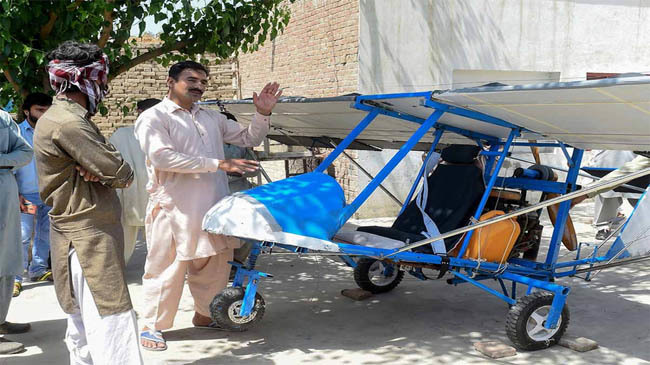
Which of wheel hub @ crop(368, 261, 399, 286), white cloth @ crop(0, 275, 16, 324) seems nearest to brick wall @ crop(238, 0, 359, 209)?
wheel hub @ crop(368, 261, 399, 286)

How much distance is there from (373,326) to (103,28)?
380 centimetres

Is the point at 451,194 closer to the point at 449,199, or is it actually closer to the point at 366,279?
the point at 449,199

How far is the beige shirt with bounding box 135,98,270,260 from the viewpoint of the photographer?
421cm

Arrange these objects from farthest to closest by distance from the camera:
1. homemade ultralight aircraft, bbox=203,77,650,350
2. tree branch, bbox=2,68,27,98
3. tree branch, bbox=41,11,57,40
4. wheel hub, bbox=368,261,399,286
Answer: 1. wheel hub, bbox=368,261,399,286
2. tree branch, bbox=41,11,57,40
3. tree branch, bbox=2,68,27,98
4. homemade ultralight aircraft, bbox=203,77,650,350

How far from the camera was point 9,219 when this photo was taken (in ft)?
14.8

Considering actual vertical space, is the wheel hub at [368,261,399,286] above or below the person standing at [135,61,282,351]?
below

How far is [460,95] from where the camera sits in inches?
158

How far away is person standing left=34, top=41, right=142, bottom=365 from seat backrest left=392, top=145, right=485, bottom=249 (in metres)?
2.74

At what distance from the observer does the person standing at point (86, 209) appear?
2.89m

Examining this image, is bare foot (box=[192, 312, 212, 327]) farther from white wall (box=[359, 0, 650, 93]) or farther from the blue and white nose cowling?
white wall (box=[359, 0, 650, 93])

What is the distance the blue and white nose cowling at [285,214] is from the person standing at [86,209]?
3.73 feet

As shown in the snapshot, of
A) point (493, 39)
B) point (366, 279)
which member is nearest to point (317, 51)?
point (493, 39)

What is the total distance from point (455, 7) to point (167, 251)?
7774mm

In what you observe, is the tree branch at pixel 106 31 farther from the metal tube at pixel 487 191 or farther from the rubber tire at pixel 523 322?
the rubber tire at pixel 523 322
